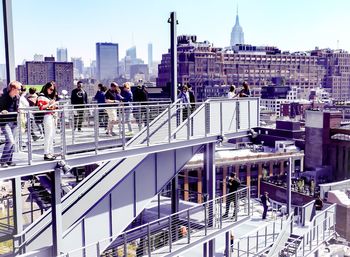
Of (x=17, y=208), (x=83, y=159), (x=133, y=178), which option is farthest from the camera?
(x=133, y=178)

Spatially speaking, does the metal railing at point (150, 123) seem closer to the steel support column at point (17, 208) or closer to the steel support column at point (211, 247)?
the steel support column at point (17, 208)

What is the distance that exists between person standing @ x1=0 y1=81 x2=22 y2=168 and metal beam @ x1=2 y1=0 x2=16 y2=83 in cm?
312

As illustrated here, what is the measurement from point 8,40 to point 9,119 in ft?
11.4

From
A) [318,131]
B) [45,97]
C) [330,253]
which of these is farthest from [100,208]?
[318,131]

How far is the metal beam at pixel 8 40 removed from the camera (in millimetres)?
10859

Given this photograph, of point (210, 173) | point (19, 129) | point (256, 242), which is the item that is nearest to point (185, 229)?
point (210, 173)

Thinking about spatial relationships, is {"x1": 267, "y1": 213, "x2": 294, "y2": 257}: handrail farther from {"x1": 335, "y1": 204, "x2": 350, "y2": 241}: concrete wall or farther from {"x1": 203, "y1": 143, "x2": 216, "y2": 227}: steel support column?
{"x1": 335, "y1": 204, "x2": 350, "y2": 241}: concrete wall

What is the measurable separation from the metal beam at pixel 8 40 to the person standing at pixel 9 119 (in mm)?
3118

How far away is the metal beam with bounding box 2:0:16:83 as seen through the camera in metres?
10.9

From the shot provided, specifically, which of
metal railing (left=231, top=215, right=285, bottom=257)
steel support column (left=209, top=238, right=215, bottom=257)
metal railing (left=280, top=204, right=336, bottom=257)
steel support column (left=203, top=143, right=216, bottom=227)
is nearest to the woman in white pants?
steel support column (left=203, top=143, right=216, bottom=227)

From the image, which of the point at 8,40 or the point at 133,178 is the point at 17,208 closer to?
the point at 133,178

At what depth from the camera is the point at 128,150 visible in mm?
10211

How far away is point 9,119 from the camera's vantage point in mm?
8602

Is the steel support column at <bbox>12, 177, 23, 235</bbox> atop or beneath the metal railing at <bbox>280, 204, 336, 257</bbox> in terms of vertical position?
atop
